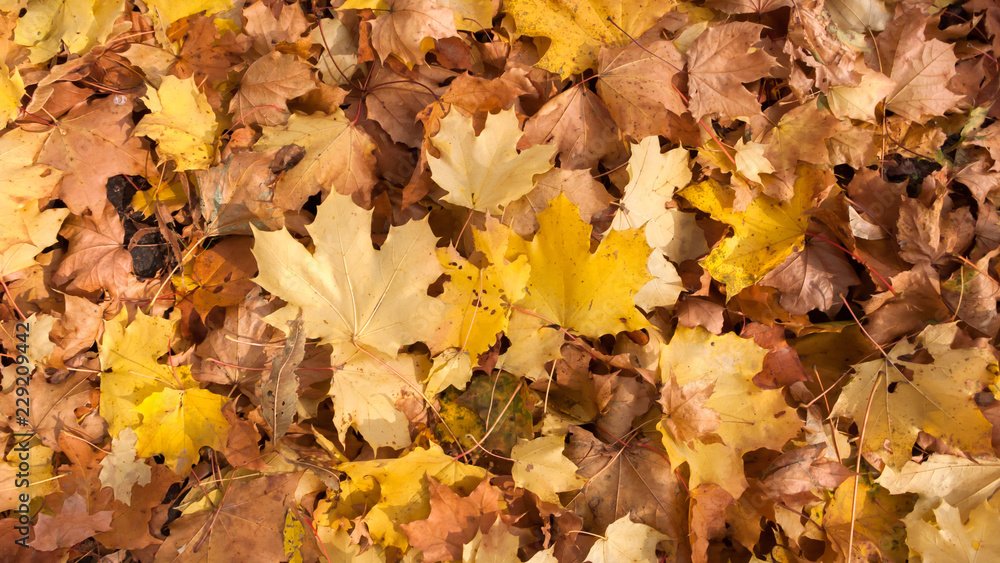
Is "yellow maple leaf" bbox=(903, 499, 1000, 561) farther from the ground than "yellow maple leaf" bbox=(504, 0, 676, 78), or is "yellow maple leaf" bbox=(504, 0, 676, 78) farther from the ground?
"yellow maple leaf" bbox=(504, 0, 676, 78)

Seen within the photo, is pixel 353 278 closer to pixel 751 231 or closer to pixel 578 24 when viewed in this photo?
pixel 578 24

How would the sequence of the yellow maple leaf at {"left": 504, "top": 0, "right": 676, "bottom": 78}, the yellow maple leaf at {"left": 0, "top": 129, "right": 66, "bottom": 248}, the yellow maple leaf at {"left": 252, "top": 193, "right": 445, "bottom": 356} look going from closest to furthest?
the yellow maple leaf at {"left": 252, "top": 193, "right": 445, "bottom": 356} < the yellow maple leaf at {"left": 0, "top": 129, "right": 66, "bottom": 248} < the yellow maple leaf at {"left": 504, "top": 0, "right": 676, "bottom": 78}

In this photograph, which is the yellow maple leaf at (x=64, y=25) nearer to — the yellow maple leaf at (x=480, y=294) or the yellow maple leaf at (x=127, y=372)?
the yellow maple leaf at (x=127, y=372)

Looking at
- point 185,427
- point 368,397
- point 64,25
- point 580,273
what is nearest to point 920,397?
point 580,273

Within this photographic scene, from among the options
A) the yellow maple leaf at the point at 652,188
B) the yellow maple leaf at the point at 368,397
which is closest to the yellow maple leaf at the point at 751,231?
the yellow maple leaf at the point at 652,188

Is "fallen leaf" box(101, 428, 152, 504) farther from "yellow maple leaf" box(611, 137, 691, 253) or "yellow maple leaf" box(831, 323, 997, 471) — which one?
"yellow maple leaf" box(831, 323, 997, 471)

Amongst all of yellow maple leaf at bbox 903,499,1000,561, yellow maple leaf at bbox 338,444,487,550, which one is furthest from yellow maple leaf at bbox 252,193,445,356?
yellow maple leaf at bbox 903,499,1000,561

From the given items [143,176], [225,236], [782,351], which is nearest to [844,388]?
[782,351]

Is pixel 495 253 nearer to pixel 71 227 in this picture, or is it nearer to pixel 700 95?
pixel 700 95
